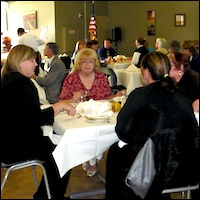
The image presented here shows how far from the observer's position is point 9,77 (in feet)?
5.84

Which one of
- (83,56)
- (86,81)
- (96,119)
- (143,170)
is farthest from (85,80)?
(143,170)

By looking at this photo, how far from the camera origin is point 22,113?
1749mm

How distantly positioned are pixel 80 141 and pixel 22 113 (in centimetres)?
36

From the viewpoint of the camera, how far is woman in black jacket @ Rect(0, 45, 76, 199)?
1735 mm

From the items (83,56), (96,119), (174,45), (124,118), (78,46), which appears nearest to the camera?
(124,118)

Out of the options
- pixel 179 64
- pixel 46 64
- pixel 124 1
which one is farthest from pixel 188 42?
pixel 46 64

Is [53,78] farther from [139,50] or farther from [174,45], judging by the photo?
[174,45]

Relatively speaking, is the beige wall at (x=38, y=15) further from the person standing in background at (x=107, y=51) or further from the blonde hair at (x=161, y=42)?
the blonde hair at (x=161, y=42)

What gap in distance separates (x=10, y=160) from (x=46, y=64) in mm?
1684

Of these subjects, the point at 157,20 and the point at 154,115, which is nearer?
the point at 154,115

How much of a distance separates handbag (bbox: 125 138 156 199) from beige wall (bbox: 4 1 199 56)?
167 centimetres

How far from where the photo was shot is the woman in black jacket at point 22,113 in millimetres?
1735

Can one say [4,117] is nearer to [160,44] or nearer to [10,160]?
[10,160]

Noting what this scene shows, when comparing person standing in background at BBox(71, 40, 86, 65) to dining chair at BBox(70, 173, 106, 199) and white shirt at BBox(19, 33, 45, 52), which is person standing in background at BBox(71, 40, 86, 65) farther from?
dining chair at BBox(70, 173, 106, 199)
